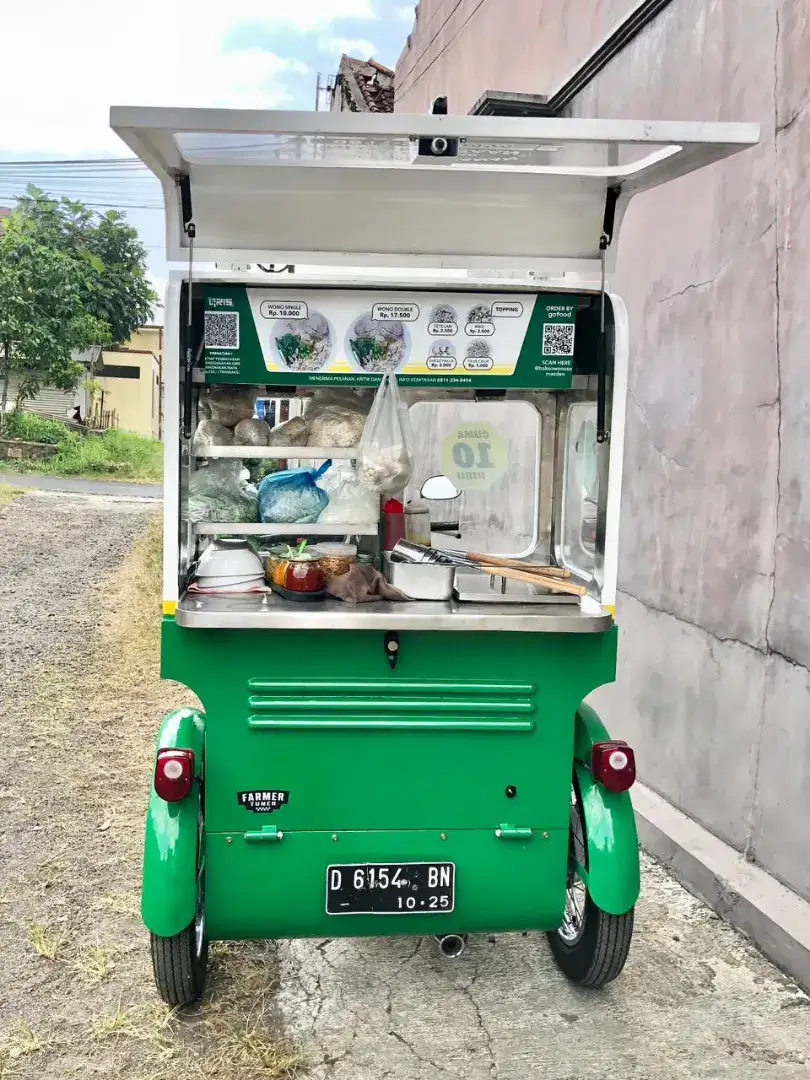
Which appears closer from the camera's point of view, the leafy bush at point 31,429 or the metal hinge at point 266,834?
the metal hinge at point 266,834

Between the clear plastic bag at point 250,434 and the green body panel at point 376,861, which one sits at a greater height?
the clear plastic bag at point 250,434

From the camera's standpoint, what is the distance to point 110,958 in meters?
3.16

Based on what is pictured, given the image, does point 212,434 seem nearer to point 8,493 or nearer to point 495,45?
point 495,45

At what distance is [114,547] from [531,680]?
10.7 m

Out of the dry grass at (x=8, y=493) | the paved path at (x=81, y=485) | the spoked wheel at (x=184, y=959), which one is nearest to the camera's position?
the spoked wheel at (x=184, y=959)

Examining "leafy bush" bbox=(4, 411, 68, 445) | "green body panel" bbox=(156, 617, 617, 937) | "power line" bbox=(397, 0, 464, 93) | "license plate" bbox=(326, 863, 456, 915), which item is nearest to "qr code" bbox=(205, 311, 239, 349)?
"green body panel" bbox=(156, 617, 617, 937)

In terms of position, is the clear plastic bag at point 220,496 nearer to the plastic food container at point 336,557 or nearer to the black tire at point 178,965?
the plastic food container at point 336,557

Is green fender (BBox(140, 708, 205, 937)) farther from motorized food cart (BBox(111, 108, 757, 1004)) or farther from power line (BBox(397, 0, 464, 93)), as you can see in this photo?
power line (BBox(397, 0, 464, 93))

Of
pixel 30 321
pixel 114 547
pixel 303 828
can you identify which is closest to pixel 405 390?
pixel 303 828

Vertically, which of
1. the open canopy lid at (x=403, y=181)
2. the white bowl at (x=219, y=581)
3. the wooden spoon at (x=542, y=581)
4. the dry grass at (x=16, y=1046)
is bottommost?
the dry grass at (x=16, y=1046)

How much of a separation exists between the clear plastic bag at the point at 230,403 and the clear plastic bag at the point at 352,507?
0.42 metres

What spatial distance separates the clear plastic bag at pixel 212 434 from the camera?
2.97 metres

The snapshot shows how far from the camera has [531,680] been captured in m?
2.75

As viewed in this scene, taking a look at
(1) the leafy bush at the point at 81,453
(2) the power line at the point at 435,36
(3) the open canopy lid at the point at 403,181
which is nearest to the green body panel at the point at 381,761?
(3) the open canopy lid at the point at 403,181
